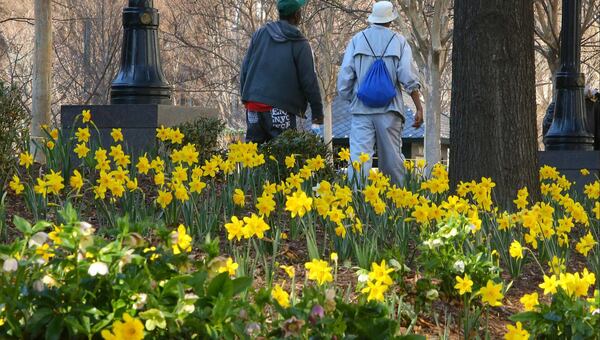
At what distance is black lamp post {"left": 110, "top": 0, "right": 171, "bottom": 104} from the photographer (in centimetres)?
815

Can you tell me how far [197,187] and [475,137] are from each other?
7.78 ft

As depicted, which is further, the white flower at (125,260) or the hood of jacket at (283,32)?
the hood of jacket at (283,32)

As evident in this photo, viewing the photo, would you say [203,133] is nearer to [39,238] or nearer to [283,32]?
[283,32]

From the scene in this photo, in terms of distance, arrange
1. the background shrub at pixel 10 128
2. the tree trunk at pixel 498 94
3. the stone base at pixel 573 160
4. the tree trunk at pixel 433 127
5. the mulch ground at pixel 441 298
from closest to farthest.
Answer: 1. the mulch ground at pixel 441 298
2. the background shrub at pixel 10 128
3. the tree trunk at pixel 498 94
4. the stone base at pixel 573 160
5. the tree trunk at pixel 433 127

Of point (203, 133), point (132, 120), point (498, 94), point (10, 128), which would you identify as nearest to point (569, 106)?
point (203, 133)

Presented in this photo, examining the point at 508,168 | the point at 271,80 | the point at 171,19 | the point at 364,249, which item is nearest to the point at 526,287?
the point at 364,249

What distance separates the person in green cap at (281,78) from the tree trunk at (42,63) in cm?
772

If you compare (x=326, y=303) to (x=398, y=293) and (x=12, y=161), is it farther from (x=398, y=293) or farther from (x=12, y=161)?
(x=12, y=161)

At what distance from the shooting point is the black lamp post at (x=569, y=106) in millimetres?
11727

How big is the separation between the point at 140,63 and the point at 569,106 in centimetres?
570

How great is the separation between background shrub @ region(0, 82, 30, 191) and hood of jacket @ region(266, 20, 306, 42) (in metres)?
2.12

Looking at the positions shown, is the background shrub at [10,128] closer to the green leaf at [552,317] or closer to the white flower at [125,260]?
the white flower at [125,260]

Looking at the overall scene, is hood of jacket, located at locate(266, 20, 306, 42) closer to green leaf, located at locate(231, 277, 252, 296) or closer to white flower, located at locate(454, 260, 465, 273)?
white flower, located at locate(454, 260, 465, 273)

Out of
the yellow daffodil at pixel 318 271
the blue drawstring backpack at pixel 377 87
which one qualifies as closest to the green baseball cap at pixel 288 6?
the blue drawstring backpack at pixel 377 87
